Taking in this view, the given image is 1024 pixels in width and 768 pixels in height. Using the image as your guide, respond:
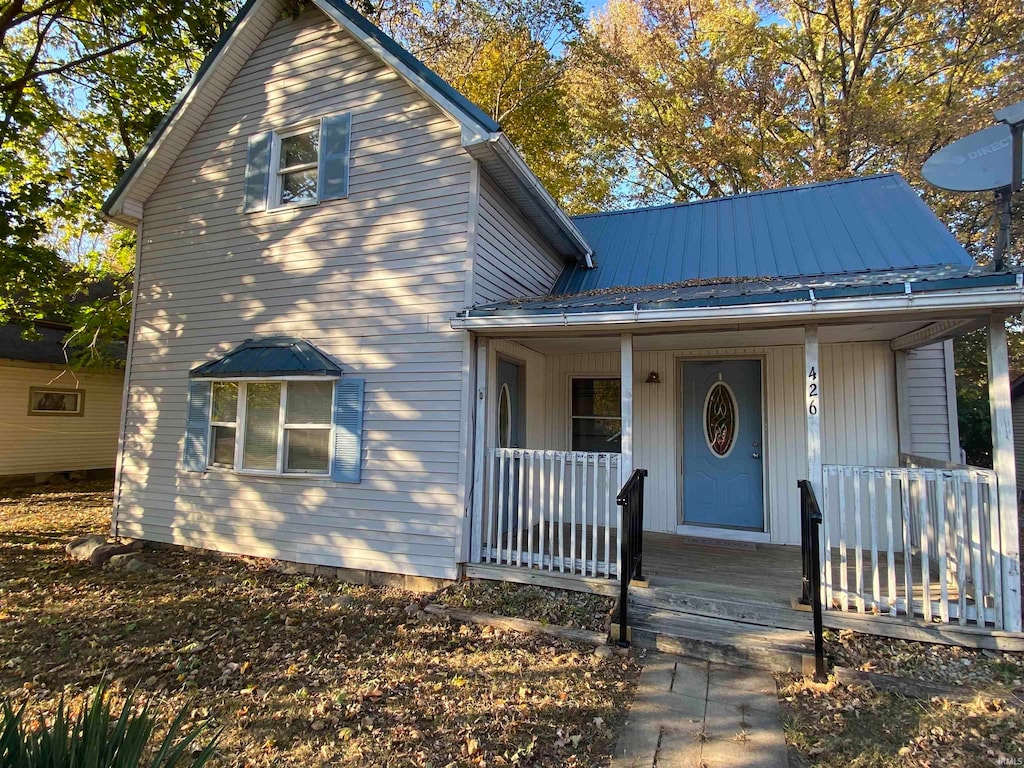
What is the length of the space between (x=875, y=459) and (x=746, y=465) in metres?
1.36

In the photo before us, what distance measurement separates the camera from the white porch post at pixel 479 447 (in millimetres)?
5484

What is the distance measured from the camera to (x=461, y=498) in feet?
17.7

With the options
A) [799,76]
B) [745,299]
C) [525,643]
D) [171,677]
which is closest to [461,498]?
[525,643]

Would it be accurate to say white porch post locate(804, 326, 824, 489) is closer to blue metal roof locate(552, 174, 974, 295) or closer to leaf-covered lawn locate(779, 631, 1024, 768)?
leaf-covered lawn locate(779, 631, 1024, 768)

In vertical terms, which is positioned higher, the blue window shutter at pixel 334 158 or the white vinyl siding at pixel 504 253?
the blue window shutter at pixel 334 158

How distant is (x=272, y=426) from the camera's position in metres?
6.41

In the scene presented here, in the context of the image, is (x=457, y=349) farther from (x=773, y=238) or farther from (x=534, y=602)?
(x=773, y=238)

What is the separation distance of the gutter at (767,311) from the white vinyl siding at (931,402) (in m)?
2.40

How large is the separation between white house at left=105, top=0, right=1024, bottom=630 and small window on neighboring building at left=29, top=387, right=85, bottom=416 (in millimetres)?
7754

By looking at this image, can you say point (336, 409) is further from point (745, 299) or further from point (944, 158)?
point (944, 158)

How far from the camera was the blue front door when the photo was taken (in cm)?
649

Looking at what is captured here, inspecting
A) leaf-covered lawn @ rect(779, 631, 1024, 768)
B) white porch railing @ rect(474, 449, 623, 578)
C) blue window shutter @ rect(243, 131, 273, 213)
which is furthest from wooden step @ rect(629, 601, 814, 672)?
blue window shutter @ rect(243, 131, 273, 213)

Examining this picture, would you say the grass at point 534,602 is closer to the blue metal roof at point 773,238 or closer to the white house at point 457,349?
the white house at point 457,349

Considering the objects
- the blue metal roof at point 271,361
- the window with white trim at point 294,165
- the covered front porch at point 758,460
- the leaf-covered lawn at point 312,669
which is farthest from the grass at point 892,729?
the window with white trim at point 294,165
